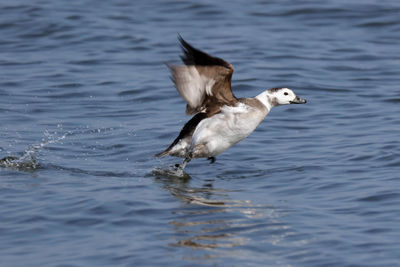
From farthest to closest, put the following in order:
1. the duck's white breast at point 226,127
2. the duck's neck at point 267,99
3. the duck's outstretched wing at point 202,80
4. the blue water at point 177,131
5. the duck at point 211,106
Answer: the duck's neck at point 267,99 → the duck's white breast at point 226,127 → the duck at point 211,106 → the duck's outstretched wing at point 202,80 → the blue water at point 177,131

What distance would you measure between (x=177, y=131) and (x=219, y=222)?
143 inches

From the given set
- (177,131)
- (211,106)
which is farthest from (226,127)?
(177,131)

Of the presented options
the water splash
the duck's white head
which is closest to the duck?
the duck's white head

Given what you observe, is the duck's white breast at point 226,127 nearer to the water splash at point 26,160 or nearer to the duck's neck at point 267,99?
the duck's neck at point 267,99

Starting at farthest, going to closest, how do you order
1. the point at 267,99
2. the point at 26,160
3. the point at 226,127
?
1. the point at 26,160
2. the point at 267,99
3. the point at 226,127

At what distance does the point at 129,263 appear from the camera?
561 centimetres

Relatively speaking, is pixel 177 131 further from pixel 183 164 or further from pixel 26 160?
pixel 26 160

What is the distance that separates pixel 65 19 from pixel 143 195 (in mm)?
9937

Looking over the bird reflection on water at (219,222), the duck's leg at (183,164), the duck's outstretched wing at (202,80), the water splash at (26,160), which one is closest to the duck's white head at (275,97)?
the duck's outstretched wing at (202,80)

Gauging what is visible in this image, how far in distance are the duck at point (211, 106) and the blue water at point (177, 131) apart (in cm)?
39

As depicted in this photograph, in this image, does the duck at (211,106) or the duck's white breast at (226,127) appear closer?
the duck at (211,106)

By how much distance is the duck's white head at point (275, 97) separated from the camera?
826cm

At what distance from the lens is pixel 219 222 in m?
6.51

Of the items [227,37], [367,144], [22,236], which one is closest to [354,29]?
[227,37]
